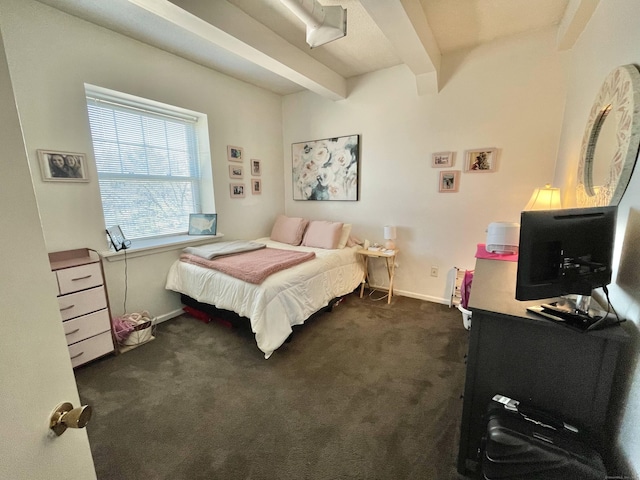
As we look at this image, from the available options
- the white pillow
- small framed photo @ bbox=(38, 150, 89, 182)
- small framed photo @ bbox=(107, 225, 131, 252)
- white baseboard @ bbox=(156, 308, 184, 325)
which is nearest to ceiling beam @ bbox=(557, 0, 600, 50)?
the white pillow

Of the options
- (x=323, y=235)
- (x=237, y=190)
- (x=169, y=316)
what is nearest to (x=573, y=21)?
(x=323, y=235)

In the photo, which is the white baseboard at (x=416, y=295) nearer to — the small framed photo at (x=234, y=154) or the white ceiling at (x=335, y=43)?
the white ceiling at (x=335, y=43)

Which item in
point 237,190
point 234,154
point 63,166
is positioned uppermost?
point 234,154

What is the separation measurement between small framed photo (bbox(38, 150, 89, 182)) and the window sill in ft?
2.13

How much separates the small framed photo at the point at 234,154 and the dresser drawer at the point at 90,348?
86.2 inches

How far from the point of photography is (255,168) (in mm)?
3611

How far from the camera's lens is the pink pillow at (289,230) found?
11.5 ft

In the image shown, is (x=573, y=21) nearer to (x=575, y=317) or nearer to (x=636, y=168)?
(x=636, y=168)

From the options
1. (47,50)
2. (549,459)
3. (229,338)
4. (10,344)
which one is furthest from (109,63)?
(549,459)

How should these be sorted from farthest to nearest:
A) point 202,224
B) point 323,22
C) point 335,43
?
point 202,224, point 335,43, point 323,22

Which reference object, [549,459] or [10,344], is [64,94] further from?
[549,459]

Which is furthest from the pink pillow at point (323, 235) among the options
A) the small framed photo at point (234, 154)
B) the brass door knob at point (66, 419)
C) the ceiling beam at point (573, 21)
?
the brass door knob at point (66, 419)

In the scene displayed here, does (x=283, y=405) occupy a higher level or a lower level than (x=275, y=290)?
lower

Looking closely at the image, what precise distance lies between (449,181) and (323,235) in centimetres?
152
